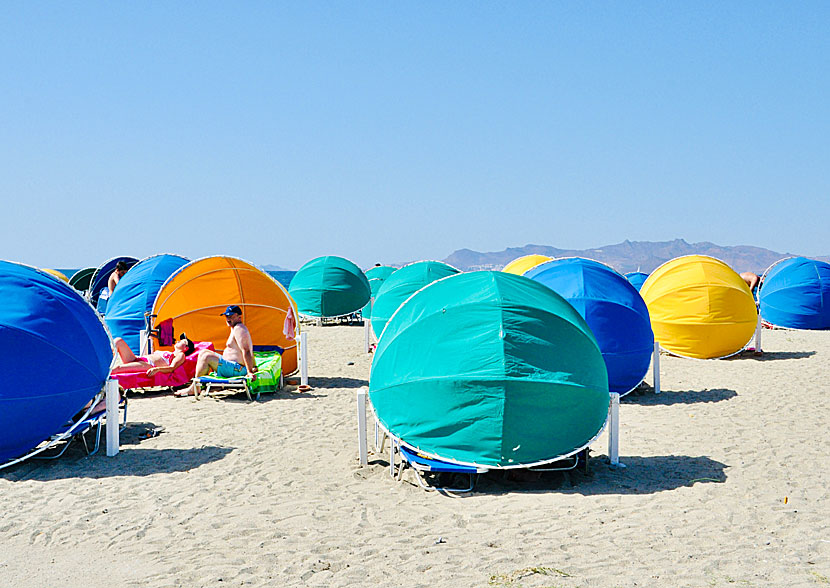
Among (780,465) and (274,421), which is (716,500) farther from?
(274,421)

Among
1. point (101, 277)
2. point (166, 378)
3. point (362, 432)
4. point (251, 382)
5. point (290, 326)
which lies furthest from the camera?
point (101, 277)

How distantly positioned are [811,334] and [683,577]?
18.2 metres

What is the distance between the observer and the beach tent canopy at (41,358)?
7.43 meters

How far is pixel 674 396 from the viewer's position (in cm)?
1198

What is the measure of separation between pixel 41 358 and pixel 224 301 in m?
6.84

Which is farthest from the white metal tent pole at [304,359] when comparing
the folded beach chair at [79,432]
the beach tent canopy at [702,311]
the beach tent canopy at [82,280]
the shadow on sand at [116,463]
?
the beach tent canopy at [82,280]

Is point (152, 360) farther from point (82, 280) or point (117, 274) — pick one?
point (82, 280)

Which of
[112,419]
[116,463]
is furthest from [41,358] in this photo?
[116,463]

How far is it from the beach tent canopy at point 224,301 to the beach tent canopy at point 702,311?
8.01 metres

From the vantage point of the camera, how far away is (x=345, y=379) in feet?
45.1

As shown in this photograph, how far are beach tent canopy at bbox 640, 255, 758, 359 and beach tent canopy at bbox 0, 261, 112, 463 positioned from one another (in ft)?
38.3

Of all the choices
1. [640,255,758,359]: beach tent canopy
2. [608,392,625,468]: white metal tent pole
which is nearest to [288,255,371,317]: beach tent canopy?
[640,255,758,359]: beach tent canopy

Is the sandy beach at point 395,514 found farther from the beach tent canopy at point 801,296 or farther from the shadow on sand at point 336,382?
the beach tent canopy at point 801,296

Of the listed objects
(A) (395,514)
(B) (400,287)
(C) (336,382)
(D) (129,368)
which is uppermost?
(B) (400,287)
